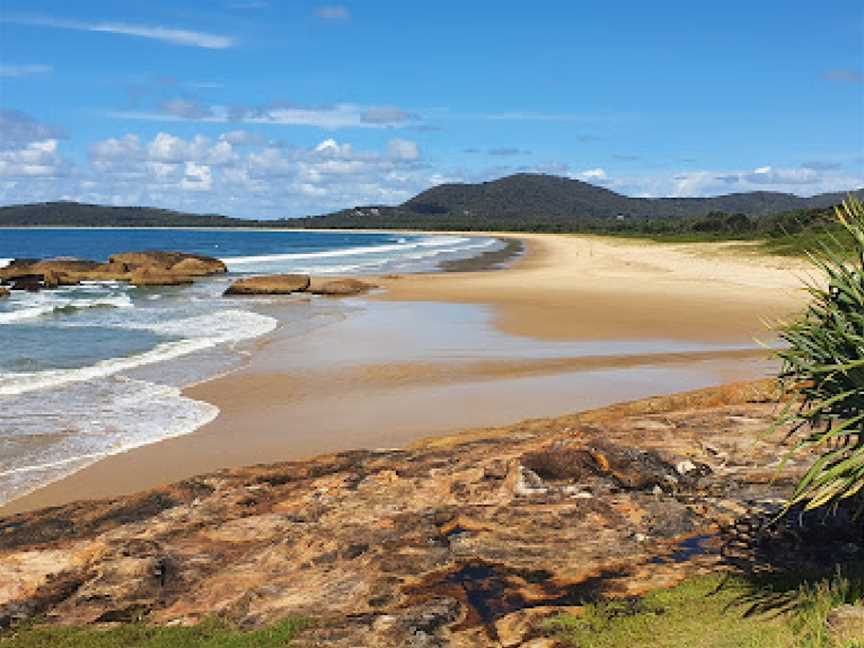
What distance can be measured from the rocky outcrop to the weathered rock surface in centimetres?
3809

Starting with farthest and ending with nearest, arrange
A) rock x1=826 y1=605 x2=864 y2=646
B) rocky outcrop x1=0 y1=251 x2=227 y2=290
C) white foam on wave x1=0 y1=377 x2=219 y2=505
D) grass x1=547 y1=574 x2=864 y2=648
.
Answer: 1. rocky outcrop x1=0 y1=251 x2=227 y2=290
2. white foam on wave x1=0 y1=377 x2=219 y2=505
3. grass x1=547 y1=574 x2=864 y2=648
4. rock x1=826 y1=605 x2=864 y2=646

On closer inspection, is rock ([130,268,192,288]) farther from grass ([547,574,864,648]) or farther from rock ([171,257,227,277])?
grass ([547,574,864,648])

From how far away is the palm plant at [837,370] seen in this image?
4.75 meters

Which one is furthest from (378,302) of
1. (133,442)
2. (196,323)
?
(133,442)

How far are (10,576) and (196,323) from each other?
20700 mm

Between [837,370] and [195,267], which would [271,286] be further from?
[837,370]

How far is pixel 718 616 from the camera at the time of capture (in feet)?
16.7

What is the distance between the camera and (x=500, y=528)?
664 cm

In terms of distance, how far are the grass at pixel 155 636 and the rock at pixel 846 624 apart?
3275mm

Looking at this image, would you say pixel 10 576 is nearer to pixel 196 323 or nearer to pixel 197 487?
pixel 197 487

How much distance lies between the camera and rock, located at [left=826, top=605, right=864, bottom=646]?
14.1 ft

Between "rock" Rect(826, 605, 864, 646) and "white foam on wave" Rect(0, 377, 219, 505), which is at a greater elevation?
"rock" Rect(826, 605, 864, 646)

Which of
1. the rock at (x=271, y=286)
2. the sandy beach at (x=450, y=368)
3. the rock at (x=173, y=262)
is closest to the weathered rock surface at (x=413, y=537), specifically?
the sandy beach at (x=450, y=368)

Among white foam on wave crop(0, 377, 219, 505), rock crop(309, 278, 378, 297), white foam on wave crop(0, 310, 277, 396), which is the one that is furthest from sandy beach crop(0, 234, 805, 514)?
rock crop(309, 278, 378, 297)
